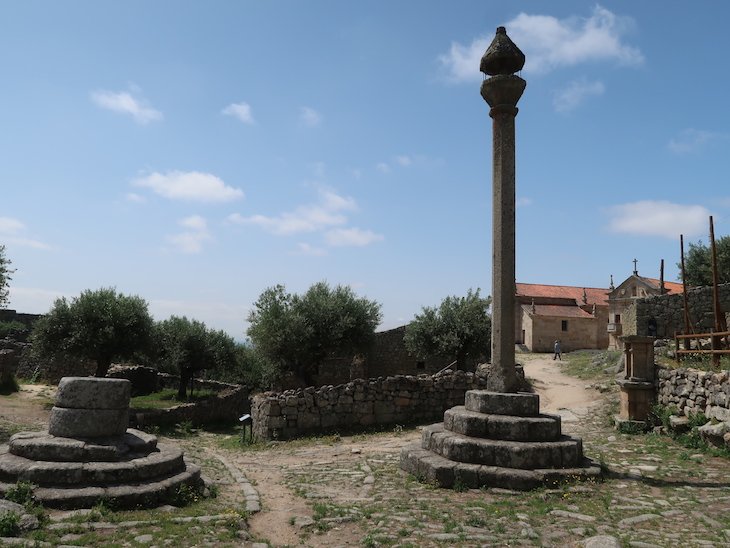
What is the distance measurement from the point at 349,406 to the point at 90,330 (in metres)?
12.5

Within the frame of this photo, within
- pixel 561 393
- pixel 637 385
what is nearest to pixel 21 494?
pixel 637 385

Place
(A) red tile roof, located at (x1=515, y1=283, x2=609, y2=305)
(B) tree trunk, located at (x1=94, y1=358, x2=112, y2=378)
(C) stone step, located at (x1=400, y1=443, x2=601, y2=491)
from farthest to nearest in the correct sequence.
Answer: (A) red tile roof, located at (x1=515, y1=283, x2=609, y2=305) → (B) tree trunk, located at (x1=94, y1=358, x2=112, y2=378) → (C) stone step, located at (x1=400, y1=443, x2=601, y2=491)

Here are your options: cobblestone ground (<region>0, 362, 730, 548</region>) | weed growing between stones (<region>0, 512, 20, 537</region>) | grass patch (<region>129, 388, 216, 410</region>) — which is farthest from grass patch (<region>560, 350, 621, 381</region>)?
weed growing between stones (<region>0, 512, 20, 537</region>)

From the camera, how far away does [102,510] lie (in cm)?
599

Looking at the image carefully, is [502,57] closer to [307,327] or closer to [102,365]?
[307,327]

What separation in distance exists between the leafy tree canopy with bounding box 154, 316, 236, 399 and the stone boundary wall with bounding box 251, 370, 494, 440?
430 inches

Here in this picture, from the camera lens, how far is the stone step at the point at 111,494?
245 inches

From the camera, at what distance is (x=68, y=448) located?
23.4 ft

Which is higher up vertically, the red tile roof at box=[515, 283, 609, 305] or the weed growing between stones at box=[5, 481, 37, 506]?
the red tile roof at box=[515, 283, 609, 305]

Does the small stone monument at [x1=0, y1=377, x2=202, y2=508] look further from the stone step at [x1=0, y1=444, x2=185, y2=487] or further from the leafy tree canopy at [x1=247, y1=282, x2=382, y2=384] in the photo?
the leafy tree canopy at [x1=247, y1=282, x2=382, y2=384]

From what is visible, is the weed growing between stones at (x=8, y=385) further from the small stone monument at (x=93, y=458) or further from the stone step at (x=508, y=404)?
the stone step at (x=508, y=404)

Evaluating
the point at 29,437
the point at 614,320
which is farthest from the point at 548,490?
the point at 614,320

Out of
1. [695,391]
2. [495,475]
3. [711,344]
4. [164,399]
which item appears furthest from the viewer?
[164,399]

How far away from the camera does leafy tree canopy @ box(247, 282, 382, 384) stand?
75.7 ft
